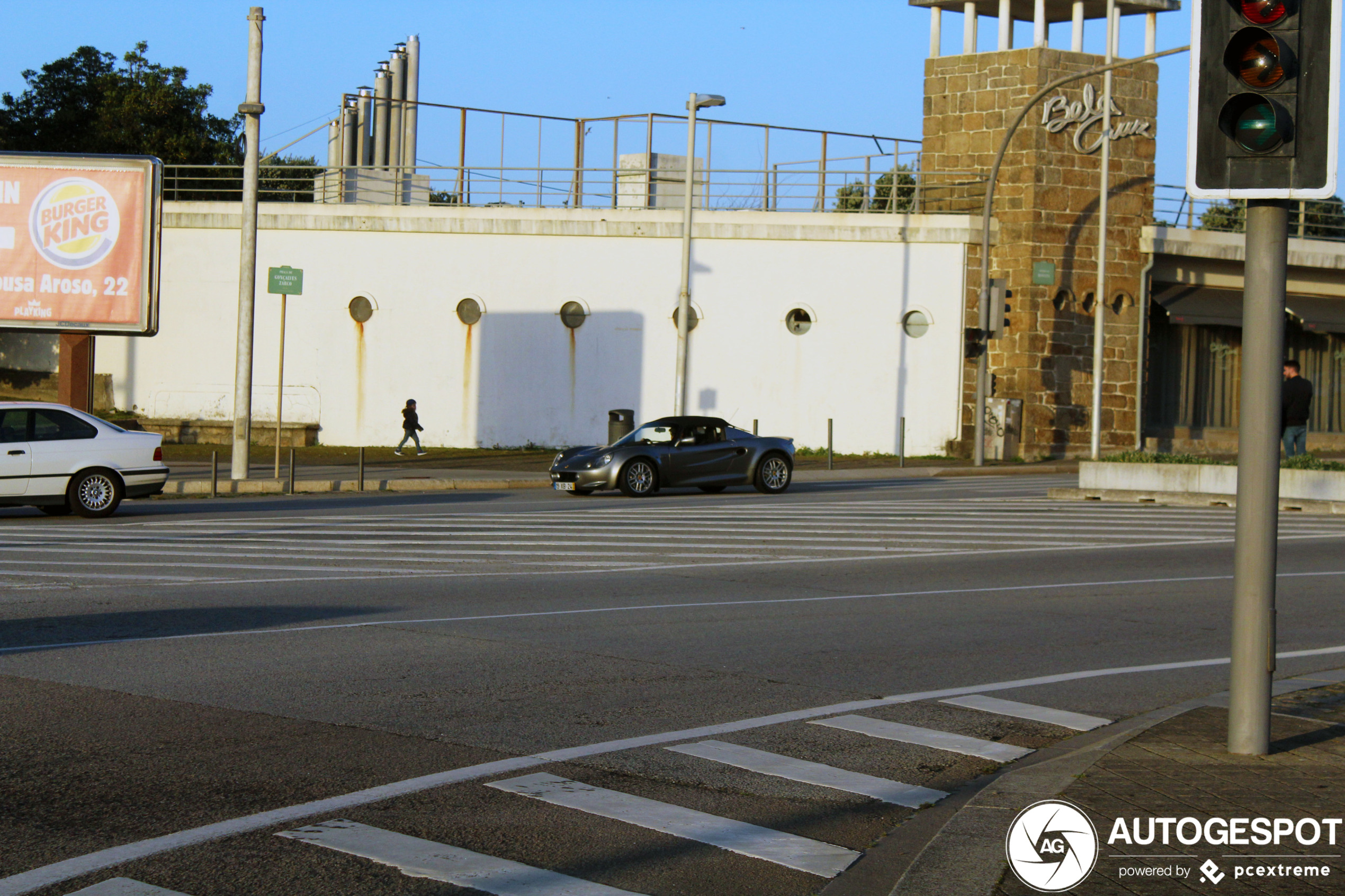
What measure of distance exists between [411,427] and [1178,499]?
57.5 ft

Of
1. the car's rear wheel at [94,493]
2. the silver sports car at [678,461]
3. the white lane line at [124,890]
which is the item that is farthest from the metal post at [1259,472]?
the silver sports car at [678,461]

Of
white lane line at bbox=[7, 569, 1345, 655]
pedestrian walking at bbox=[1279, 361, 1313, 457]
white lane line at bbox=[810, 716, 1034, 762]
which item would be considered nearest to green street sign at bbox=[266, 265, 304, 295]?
white lane line at bbox=[7, 569, 1345, 655]

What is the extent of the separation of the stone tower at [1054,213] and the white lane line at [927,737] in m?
27.3

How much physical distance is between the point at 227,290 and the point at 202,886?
3301 centimetres

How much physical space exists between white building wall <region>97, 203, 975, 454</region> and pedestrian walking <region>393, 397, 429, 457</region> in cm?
173

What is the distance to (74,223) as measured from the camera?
24656mm

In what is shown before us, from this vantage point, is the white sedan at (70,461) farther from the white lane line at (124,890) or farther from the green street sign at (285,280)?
the white lane line at (124,890)

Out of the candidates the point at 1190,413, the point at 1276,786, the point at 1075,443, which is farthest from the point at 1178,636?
the point at 1190,413

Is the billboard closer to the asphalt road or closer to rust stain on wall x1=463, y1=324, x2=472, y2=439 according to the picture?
the asphalt road

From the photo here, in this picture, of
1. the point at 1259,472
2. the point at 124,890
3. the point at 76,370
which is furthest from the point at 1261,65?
the point at 76,370

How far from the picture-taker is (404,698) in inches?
298

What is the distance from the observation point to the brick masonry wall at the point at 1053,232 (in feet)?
111

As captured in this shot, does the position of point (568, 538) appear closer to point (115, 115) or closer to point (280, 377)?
point (280, 377)

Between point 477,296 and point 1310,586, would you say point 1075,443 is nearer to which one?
point 477,296
